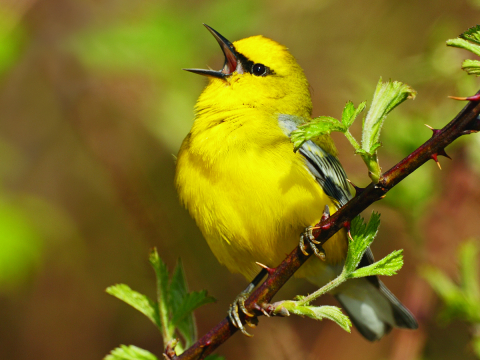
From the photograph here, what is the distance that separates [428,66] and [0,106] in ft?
12.5

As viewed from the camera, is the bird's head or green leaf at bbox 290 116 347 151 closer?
green leaf at bbox 290 116 347 151

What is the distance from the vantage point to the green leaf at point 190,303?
6.93 feet

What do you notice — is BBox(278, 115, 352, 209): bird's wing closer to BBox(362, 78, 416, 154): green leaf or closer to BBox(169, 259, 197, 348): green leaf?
BBox(169, 259, 197, 348): green leaf

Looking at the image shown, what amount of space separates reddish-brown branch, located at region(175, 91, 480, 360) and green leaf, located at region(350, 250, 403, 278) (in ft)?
0.55

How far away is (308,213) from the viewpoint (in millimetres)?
2568

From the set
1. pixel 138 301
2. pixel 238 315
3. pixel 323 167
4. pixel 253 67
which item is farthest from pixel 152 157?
pixel 138 301

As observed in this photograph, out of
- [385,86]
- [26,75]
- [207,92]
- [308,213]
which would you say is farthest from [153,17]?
[385,86]

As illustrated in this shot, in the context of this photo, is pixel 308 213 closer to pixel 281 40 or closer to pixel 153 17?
pixel 153 17

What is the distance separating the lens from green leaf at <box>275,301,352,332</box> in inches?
65.9

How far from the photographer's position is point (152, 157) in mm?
4723

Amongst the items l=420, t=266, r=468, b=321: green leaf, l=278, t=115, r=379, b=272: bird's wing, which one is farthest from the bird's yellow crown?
l=420, t=266, r=468, b=321: green leaf

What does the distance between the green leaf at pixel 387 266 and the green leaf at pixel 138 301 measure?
37.7 inches

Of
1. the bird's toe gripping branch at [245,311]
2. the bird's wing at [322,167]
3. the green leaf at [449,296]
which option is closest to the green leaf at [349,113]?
the bird's toe gripping branch at [245,311]

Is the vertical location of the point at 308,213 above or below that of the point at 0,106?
below
